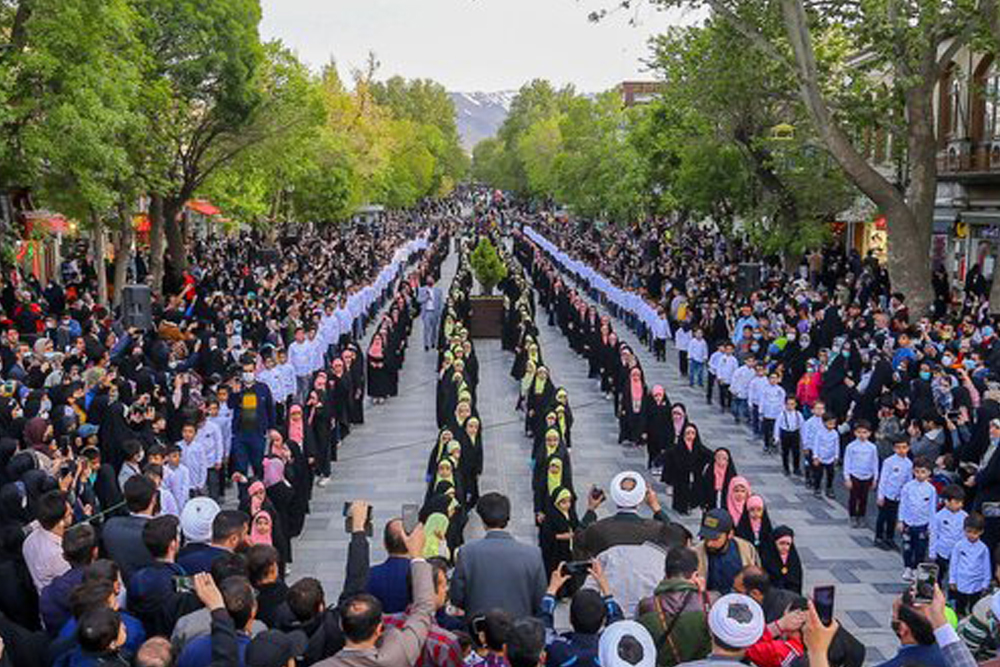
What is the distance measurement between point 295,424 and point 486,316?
1489 centimetres

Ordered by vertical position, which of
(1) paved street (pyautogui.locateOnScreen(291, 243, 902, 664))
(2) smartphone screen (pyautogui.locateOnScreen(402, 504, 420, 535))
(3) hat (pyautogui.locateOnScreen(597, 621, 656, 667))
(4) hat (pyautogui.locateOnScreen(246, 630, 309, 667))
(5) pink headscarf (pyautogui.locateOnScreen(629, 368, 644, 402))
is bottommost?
(1) paved street (pyautogui.locateOnScreen(291, 243, 902, 664))

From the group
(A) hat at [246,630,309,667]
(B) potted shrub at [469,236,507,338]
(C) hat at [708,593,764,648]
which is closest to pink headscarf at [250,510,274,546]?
(A) hat at [246,630,309,667]

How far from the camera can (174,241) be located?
32.4 meters

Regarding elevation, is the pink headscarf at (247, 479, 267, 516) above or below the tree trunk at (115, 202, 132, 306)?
below

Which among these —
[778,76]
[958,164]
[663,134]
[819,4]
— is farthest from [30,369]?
[663,134]

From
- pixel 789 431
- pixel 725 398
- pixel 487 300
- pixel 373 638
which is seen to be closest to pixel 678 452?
pixel 789 431

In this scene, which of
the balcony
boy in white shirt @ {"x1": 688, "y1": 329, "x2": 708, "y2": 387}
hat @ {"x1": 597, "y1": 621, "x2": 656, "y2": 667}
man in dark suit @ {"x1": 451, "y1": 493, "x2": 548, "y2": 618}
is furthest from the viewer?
the balcony

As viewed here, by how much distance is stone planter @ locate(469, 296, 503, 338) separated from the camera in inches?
1067

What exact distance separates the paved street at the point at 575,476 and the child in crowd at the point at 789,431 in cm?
34

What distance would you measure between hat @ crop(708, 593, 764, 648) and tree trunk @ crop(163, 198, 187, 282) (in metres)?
28.0

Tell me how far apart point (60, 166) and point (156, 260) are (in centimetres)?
953

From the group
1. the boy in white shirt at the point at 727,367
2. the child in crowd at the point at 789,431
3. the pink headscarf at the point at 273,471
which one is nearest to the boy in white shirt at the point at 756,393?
the boy in white shirt at the point at 727,367

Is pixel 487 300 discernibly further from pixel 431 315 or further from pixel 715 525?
pixel 715 525

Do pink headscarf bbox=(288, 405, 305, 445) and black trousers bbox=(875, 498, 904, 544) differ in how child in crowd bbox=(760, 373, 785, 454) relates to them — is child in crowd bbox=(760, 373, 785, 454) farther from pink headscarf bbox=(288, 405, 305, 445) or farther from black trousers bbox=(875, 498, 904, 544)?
pink headscarf bbox=(288, 405, 305, 445)
